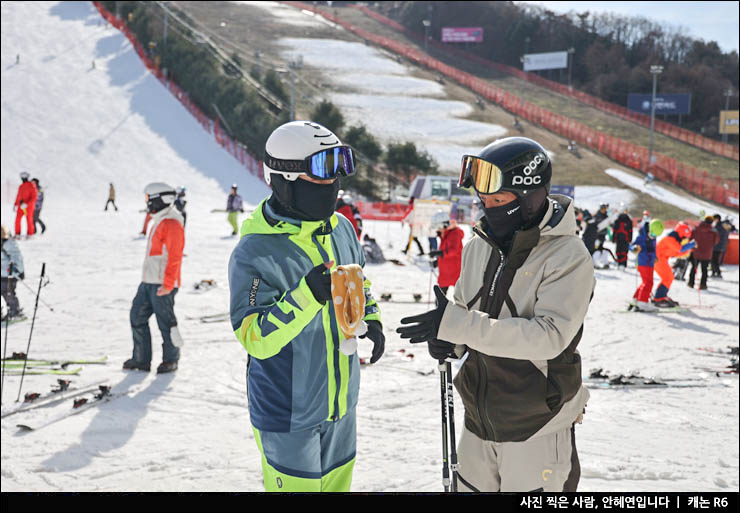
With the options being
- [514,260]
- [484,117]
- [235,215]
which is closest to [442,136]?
[484,117]

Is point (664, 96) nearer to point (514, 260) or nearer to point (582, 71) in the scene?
point (582, 71)

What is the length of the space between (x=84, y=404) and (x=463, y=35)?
76.4 m

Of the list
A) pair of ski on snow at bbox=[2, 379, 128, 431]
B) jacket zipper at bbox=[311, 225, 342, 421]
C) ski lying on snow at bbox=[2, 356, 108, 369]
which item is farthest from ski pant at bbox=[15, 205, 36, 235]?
jacket zipper at bbox=[311, 225, 342, 421]

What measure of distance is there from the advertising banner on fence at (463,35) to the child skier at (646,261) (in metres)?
68.3

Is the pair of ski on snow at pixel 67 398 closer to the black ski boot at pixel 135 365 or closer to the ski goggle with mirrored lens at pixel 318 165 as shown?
the black ski boot at pixel 135 365

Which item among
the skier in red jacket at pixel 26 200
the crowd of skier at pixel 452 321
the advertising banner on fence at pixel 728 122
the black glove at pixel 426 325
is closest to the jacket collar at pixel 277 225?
the crowd of skier at pixel 452 321

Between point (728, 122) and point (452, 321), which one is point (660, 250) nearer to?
point (452, 321)

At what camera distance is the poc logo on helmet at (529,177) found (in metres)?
2.74

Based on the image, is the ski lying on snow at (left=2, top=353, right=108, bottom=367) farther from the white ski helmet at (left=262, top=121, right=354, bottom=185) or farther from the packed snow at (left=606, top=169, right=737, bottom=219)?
the packed snow at (left=606, top=169, right=737, bottom=219)

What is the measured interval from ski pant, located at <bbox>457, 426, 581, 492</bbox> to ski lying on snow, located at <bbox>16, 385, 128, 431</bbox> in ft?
14.5

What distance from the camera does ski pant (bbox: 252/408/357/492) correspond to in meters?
2.89

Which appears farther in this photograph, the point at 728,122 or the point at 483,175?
the point at 728,122

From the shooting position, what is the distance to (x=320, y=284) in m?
2.54

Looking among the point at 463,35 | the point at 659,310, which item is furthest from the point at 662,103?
the point at 659,310
